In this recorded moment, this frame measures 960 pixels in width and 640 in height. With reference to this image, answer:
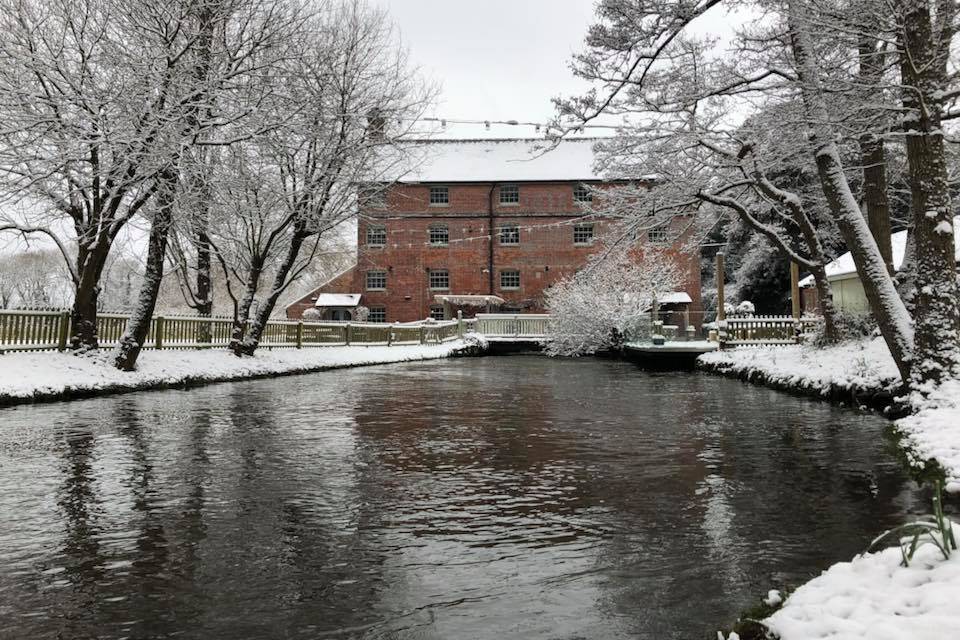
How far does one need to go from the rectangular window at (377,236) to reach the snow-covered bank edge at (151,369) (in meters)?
21.2

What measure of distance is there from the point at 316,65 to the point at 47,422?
45.1 feet

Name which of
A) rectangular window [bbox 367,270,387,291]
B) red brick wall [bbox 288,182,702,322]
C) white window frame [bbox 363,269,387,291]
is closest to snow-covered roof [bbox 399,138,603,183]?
red brick wall [bbox 288,182,702,322]

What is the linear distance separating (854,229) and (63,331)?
1464 cm

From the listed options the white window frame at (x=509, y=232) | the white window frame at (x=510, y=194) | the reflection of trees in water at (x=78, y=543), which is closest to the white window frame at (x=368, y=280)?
the white window frame at (x=509, y=232)

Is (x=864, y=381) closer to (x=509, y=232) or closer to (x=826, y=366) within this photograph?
(x=826, y=366)

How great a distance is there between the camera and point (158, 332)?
1753cm

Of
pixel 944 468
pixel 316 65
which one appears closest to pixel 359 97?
pixel 316 65

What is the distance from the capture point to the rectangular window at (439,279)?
45.9 meters

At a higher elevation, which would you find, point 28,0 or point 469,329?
point 28,0

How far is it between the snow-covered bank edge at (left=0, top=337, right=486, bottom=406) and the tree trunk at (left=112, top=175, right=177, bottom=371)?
354 mm

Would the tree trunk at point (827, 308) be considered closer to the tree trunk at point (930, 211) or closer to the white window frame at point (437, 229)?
the tree trunk at point (930, 211)

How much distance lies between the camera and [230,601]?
3.43 m

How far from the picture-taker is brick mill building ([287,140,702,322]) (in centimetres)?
4538

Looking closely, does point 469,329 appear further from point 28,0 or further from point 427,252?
point 28,0
